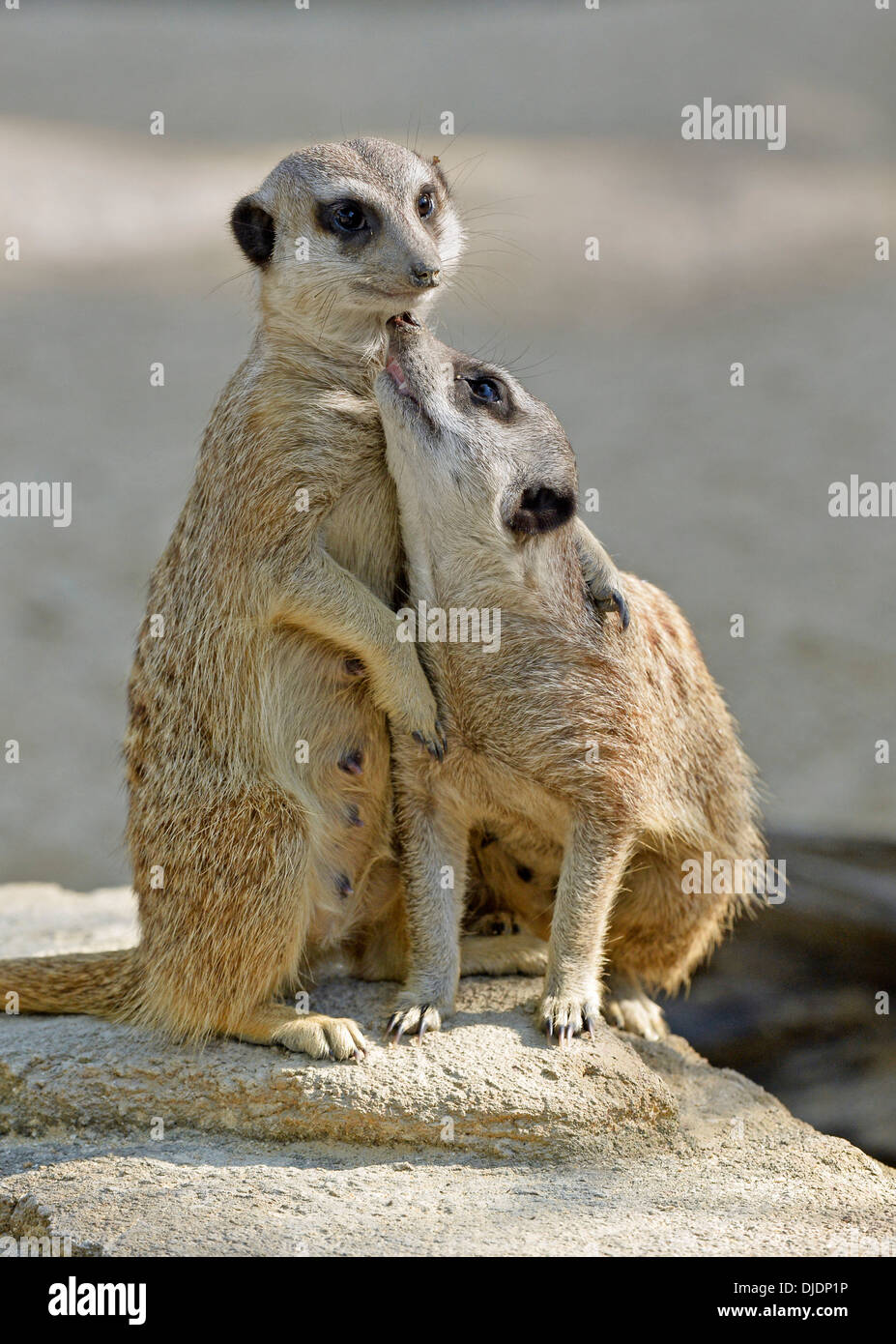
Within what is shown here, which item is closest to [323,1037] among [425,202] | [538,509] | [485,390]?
[538,509]

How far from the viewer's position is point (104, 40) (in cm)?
1966

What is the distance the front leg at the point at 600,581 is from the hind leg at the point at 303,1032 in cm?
141

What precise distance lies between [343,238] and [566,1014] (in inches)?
90.4

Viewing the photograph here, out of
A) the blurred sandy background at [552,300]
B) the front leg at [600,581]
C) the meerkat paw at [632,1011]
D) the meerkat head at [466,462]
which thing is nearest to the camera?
the meerkat head at [466,462]

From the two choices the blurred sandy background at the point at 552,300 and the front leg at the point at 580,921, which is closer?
the front leg at the point at 580,921

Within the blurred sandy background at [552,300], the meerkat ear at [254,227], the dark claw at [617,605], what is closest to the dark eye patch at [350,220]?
the meerkat ear at [254,227]

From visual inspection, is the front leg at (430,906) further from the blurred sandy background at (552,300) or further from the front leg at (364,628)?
the blurred sandy background at (552,300)

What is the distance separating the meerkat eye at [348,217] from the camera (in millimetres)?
4250

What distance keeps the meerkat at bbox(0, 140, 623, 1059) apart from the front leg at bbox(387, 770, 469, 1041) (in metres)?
0.18

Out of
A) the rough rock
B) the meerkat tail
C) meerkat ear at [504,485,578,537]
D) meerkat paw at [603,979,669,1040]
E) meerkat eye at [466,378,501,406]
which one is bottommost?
the rough rock

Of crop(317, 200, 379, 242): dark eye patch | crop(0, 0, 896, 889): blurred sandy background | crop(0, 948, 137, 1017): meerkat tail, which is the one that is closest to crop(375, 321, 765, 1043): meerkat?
crop(317, 200, 379, 242): dark eye patch

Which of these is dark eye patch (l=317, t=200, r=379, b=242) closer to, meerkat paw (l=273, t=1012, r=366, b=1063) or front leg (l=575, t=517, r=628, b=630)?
front leg (l=575, t=517, r=628, b=630)

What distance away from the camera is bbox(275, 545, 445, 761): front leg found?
4098 mm

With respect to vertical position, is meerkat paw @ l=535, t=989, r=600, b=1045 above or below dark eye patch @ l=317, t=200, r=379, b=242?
below
